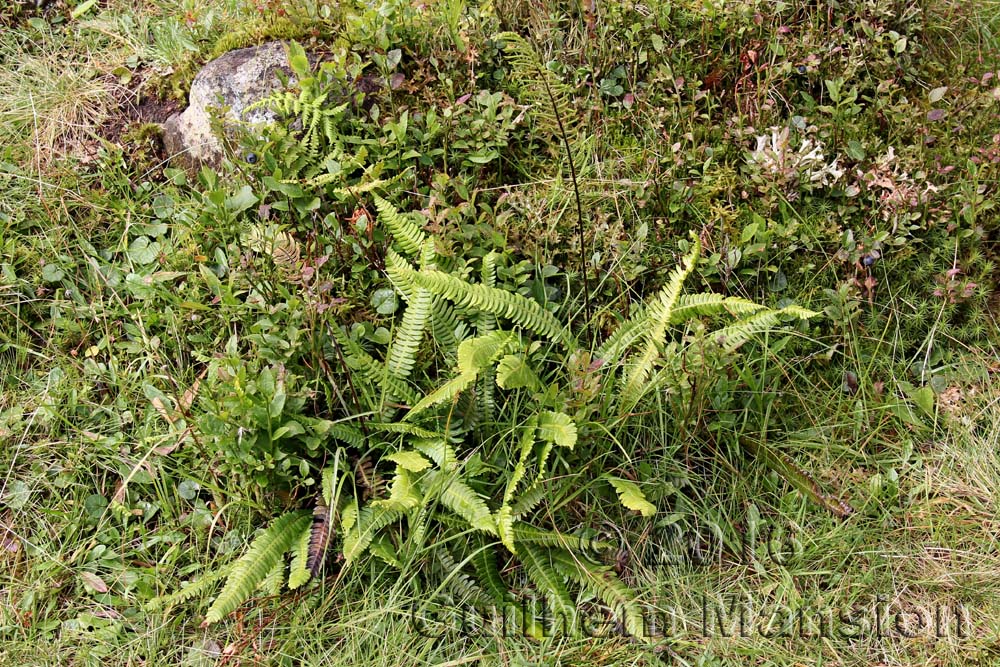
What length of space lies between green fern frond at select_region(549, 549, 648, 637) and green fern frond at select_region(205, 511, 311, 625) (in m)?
1.09

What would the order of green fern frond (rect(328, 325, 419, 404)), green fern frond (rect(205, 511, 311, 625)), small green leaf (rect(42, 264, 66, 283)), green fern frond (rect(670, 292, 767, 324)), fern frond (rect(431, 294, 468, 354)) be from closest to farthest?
green fern frond (rect(205, 511, 311, 625)), green fern frond (rect(670, 292, 767, 324)), green fern frond (rect(328, 325, 419, 404)), fern frond (rect(431, 294, 468, 354)), small green leaf (rect(42, 264, 66, 283))

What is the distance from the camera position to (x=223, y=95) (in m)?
4.47

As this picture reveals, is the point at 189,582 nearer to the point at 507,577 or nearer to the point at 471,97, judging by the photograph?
the point at 507,577

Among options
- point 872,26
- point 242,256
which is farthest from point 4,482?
point 872,26

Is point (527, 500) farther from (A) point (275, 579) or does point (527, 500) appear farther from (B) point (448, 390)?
(A) point (275, 579)

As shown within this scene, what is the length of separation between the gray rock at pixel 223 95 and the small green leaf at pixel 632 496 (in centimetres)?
252

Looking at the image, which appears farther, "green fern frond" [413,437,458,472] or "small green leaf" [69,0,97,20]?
"small green leaf" [69,0,97,20]

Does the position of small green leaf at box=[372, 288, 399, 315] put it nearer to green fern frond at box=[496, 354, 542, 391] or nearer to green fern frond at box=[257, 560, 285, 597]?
green fern frond at box=[496, 354, 542, 391]

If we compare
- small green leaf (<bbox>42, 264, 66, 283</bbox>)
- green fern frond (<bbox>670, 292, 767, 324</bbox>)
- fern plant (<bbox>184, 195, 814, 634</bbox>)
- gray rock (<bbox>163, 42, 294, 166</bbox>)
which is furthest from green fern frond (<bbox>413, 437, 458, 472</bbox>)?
small green leaf (<bbox>42, 264, 66, 283</bbox>)

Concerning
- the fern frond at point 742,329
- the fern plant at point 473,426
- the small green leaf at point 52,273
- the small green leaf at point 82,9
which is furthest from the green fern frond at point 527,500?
the small green leaf at point 82,9

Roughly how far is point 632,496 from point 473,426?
74 cm

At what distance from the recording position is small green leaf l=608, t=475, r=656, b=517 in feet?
10.7

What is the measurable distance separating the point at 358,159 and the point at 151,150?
1349mm

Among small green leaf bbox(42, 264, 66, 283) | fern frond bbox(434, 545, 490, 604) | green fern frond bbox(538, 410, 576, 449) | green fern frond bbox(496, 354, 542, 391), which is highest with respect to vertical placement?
small green leaf bbox(42, 264, 66, 283)
